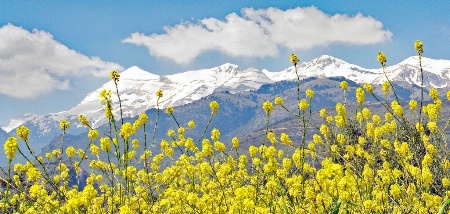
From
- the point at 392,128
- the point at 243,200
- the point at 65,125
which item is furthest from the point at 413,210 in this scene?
the point at 65,125

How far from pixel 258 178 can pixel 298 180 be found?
2.30 ft

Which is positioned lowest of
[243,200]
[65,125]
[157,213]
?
[157,213]

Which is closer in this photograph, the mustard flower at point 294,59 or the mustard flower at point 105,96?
the mustard flower at point 105,96

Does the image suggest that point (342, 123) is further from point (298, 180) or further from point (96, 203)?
point (96, 203)

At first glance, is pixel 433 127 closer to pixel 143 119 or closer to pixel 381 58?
pixel 381 58

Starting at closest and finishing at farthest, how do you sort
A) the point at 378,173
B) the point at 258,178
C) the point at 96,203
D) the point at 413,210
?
1. the point at 413,210
2. the point at 258,178
3. the point at 378,173
4. the point at 96,203

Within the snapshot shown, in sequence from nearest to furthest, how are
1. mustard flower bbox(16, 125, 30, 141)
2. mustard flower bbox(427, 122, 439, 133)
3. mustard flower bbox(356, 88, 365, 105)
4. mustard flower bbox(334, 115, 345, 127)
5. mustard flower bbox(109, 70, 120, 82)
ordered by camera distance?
mustard flower bbox(16, 125, 30, 141)
mustard flower bbox(109, 70, 120, 82)
mustard flower bbox(427, 122, 439, 133)
mustard flower bbox(356, 88, 365, 105)
mustard flower bbox(334, 115, 345, 127)

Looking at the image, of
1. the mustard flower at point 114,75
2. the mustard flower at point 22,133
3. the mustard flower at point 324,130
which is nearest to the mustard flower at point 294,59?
the mustard flower at point 114,75

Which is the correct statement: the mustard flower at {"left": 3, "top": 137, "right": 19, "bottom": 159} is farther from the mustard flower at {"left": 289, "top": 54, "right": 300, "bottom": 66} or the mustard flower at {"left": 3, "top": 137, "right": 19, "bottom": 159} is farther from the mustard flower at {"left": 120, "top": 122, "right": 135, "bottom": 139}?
the mustard flower at {"left": 289, "top": 54, "right": 300, "bottom": 66}

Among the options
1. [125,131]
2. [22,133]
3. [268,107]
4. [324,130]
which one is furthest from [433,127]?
[22,133]

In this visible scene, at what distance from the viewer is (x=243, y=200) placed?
20.6 ft

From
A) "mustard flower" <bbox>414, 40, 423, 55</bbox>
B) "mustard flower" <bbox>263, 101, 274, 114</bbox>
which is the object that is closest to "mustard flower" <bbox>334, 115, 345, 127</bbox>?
"mustard flower" <bbox>263, 101, 274, 114</bbox>

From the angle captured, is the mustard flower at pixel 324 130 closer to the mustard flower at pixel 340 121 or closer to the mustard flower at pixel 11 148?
the mustard flower at pixel 340 121

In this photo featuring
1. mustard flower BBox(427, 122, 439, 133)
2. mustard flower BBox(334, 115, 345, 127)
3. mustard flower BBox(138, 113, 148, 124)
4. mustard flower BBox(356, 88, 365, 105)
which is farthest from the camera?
mustard flower BBox(334, 115, 345, 127)
